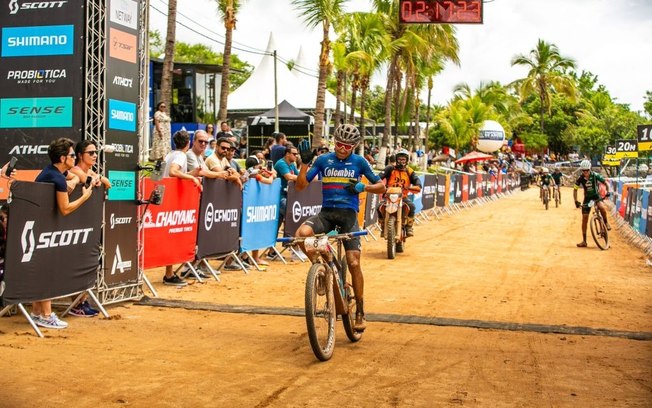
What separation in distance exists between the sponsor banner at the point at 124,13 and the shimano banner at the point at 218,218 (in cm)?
310

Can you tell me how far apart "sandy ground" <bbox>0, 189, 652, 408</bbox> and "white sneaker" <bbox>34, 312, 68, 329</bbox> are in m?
0.15

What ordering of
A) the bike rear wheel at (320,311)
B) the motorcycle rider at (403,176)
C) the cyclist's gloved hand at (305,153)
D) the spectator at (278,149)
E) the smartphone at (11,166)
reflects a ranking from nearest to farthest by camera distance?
the bike rear wheel at (320,311) < the smartphone at (11,166) < the cyclist's gloved hand at (305,153) < the spectator at (278,149) < the motorcycle rider at (403,176)

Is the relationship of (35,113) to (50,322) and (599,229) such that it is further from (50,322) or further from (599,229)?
(599,229)

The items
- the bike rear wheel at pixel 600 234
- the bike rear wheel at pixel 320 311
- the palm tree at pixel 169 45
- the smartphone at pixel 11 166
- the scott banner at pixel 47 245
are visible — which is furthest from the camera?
the palm tree at pixel 169 45

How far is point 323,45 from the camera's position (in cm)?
2983

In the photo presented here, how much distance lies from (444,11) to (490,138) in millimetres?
52623

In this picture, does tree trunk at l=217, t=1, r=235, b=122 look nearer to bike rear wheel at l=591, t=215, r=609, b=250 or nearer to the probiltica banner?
bike rear wheel at l=591, t=215, r=609, b=250

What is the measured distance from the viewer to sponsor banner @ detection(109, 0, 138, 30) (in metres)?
10.8

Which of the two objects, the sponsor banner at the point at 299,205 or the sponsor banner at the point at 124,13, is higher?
the sponsor banner at the point at 124,13

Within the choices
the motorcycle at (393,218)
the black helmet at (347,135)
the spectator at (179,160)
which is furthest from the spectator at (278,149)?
the black helmet at (347,135)

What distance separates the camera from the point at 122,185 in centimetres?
1118

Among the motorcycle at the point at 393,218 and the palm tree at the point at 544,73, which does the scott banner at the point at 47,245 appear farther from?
the palm tree at the point at 544,73

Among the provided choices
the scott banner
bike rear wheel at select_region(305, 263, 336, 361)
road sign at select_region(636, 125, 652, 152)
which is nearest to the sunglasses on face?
bike rear wheel at select_region(305, 263, 336, 361)

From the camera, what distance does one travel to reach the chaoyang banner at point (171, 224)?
473 inches
